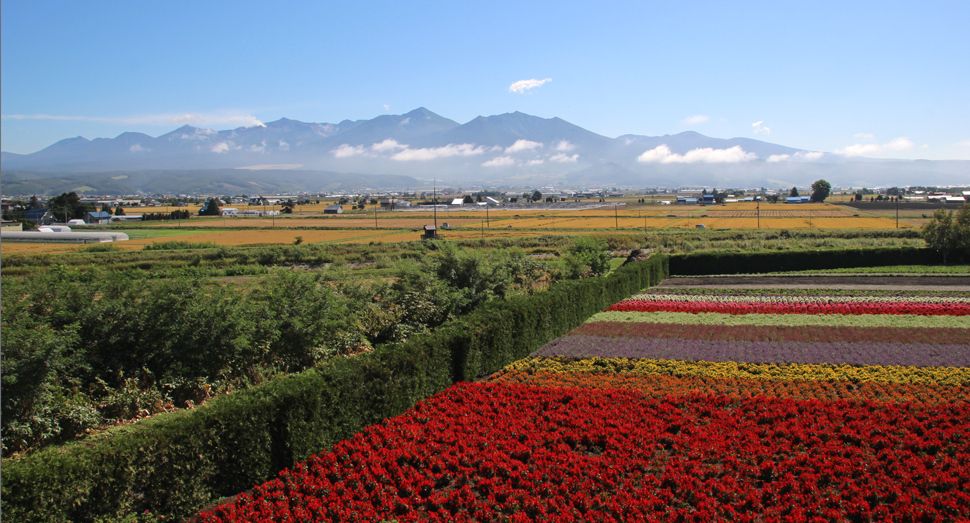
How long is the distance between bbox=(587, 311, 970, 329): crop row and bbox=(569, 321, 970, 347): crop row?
61 cm

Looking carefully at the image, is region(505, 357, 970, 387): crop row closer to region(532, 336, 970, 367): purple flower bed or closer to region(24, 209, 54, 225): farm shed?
region(532, 336, 970, 367): purple flower bed

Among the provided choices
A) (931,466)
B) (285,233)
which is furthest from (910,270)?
(285,233)

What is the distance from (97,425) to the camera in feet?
36.4

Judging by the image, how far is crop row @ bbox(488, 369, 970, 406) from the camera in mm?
12336

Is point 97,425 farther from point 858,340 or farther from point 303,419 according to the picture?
point 858,340

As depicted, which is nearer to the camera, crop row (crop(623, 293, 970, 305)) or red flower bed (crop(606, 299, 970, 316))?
red flower bed (crop(606, 299, 970, 316))

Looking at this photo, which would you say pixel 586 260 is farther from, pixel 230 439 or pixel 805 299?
pixel 230 439

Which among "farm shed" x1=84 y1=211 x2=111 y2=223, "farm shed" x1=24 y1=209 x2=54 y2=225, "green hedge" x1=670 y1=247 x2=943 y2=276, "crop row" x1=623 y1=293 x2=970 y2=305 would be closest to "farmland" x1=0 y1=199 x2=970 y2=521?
"crop row" x1=623 y1=293 x2=970 y2=305

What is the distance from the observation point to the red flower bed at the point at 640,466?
8.11 m

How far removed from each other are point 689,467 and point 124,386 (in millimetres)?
10580

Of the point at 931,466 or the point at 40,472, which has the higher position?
the point at 40,472

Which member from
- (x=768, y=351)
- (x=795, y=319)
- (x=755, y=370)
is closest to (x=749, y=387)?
(x=755, y=370)

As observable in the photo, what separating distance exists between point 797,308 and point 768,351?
818 centimetres

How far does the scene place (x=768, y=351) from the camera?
16.7 meters
